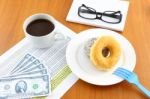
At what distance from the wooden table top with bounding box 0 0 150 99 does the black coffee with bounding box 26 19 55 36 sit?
0.07m

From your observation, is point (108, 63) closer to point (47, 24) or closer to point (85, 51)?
point (85, 51)

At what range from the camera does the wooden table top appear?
0.62 meters

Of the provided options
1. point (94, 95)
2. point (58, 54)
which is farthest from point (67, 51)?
point (94, 95)

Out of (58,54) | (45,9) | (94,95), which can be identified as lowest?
(94,95)

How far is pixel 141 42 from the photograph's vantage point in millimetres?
720

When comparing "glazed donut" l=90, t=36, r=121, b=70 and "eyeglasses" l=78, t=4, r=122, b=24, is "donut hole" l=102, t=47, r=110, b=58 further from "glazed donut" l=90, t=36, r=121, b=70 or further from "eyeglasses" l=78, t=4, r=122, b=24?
"eyeglasses" l=78, t=4, r=122, b=24

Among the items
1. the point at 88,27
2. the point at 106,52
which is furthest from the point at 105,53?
the point at 88,27

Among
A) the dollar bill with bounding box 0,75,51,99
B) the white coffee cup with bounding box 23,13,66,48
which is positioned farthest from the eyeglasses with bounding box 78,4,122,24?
the dollar bill with bounding box 0,75,51,99

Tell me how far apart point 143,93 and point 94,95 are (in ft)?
0.42

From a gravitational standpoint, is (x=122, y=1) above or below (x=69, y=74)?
above

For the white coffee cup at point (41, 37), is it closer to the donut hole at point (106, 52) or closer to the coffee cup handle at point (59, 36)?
the coffee cup handle at point (59, 36)

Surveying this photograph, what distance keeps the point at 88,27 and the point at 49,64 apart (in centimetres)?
18

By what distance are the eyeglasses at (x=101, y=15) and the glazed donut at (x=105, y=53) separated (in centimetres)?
13

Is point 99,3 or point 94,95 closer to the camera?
point 94,95
